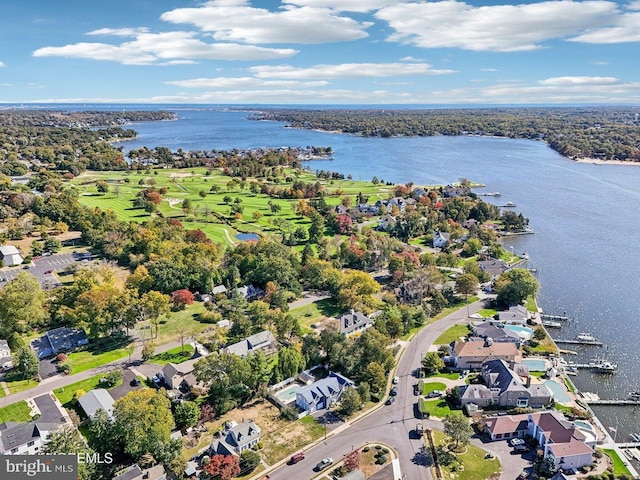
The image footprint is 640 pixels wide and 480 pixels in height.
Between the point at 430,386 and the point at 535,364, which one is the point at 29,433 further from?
the point at 535,364

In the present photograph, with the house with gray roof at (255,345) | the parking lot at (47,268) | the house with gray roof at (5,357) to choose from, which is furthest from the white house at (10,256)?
the house with gray roof at (255,345)

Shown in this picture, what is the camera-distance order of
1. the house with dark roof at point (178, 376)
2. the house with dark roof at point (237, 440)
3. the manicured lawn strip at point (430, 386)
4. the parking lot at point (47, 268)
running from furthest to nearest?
the parking lot at point (47, 268)
the manicured lawn strip at point (430, 386)
the house with dark roof at point (178, 376)
the house with dark roof at point (237, 440)

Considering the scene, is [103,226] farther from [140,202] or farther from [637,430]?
[637,430]

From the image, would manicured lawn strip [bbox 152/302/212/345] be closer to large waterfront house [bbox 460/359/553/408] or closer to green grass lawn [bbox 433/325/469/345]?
green grass lawn [bbox 433/325/469/345]

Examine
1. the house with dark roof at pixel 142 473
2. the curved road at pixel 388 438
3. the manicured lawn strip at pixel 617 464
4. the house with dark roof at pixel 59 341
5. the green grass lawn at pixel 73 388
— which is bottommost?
the manicured lawn strip at pixel 617 464

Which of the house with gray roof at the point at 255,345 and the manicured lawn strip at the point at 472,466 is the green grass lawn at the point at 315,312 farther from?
the manicured lawn strip at the point at 472,466

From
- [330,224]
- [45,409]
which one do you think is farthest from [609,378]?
[330,224]

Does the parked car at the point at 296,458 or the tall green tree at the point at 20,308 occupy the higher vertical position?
the tall green tree at the point at 20,308

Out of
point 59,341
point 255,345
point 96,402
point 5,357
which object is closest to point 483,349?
point 255,345
